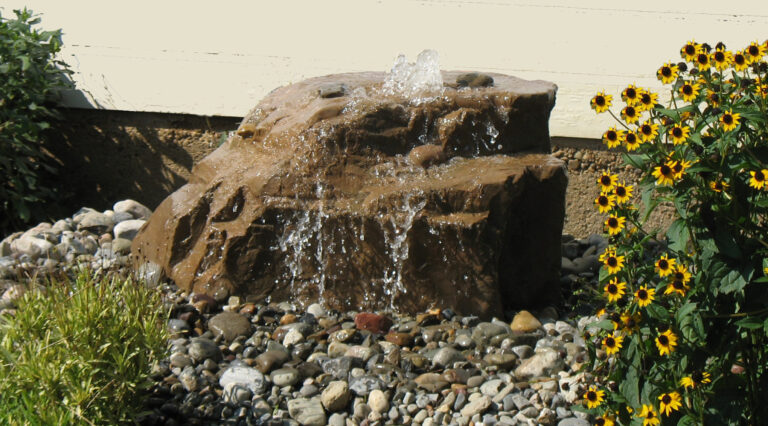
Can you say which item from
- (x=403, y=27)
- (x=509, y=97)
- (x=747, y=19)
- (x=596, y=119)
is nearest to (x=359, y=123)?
(x=509, y=97)

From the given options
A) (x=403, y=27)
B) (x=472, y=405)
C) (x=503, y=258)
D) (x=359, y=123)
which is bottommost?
(x=472, y=405)

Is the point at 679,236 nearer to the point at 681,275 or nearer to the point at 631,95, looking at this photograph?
the point at 681,275

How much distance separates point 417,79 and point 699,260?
2.46m

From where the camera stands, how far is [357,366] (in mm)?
3781

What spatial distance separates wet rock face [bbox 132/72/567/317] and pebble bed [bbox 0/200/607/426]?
13cm

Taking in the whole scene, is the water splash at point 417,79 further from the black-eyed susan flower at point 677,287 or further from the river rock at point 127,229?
the black-eyed susan flower at point 677,287

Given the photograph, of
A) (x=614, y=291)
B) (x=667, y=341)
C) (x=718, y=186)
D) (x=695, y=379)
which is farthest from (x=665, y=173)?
(x=695, y=379)

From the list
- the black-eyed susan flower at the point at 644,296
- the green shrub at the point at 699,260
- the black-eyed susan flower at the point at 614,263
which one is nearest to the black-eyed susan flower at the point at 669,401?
the green shrub at the point at 699,260

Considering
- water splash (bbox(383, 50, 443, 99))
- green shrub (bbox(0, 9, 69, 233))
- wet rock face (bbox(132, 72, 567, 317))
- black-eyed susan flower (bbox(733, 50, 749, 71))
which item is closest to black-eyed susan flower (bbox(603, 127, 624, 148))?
black-eyed susan flower (bbox(733, 50, 749, 71))

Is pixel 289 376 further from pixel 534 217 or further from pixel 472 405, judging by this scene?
pixel 534 217

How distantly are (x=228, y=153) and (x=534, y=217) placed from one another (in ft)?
5.41

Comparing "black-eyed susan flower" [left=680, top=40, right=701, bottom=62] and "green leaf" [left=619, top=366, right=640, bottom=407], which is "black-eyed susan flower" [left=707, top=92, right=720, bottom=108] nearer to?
"black-eyed susan flower" [left=680, top=40, right=701, bottom=62]

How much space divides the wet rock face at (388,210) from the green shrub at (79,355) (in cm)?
110

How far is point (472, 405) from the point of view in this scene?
342 centimetres
